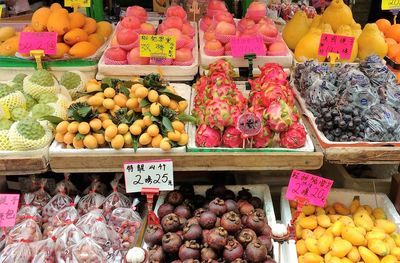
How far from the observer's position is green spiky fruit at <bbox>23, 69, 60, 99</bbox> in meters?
2.00

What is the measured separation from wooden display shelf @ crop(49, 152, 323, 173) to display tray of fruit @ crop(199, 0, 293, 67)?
75cm

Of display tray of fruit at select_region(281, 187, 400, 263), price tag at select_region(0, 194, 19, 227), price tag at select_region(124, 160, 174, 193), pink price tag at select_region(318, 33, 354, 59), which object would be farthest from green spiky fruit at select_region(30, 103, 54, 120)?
pink price tag at select_region(318, 33, 354, 59)

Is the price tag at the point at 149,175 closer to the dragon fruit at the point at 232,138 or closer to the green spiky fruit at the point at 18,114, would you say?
the dragon fruit at the point at 232,138

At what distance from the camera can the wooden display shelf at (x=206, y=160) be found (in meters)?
1.67

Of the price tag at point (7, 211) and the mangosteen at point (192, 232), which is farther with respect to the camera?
the price tag at point (7, 211)

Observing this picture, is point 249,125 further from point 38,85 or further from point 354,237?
point 38,85

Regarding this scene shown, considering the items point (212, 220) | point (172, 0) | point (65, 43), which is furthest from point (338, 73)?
point (172, 0)

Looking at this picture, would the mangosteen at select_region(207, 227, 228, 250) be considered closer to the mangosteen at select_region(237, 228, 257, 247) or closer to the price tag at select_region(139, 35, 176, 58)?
the mangosteen at select_region(237, 228, 257, 247)

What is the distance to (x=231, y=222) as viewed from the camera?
164 centimetres

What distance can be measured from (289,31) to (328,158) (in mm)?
1171

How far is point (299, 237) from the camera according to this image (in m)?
1.89

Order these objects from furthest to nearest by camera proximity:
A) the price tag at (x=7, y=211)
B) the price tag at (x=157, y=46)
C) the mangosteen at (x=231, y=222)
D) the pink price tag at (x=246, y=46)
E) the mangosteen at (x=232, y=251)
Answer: the pink price tag at (x=246, y=46) → the price tag at (x=157, y=46) → the price tag at (x=7, y=211) → the mangosteen at (x=231, y=222) → the mangosteen at (x=232, y=251)

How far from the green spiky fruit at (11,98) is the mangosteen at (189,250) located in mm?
1008

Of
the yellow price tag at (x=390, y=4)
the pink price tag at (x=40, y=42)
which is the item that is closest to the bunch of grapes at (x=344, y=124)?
the yellow price tag at (x=390, y=4)
